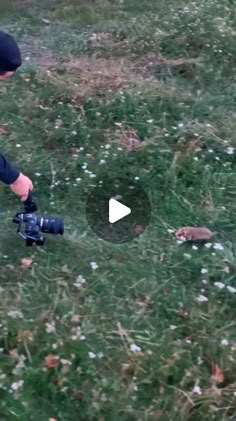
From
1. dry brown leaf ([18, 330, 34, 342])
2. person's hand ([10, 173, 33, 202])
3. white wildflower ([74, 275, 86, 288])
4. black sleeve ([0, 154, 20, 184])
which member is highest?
black sleeve ([0, 154, 20, 184])

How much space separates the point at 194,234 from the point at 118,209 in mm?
Answer: 532

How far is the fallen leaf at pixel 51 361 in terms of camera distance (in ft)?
11.1

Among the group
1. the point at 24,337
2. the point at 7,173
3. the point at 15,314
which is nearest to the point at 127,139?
the point at 7,173

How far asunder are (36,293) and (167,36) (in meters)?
3.16

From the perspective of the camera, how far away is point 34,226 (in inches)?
157

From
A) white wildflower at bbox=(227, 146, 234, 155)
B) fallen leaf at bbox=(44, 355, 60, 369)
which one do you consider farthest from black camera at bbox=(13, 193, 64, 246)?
white wildflower at bbox=(227, 146, 234, 155)

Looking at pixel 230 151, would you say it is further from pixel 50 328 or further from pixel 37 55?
pixel 37 55

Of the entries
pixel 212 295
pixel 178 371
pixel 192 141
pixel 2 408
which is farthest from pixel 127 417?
pixel 192 141

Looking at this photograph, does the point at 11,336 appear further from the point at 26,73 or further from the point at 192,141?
the point at 26,73

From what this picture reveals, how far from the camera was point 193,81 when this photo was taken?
571 cm

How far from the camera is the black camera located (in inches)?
157

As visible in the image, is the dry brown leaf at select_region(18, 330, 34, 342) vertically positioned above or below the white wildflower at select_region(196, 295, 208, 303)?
above

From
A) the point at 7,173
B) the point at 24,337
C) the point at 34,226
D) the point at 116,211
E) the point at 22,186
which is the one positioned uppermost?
the point at 7,173

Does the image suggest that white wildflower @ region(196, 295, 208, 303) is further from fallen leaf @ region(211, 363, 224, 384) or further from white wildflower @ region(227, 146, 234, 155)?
white wildflower @ region(227, 146, 234, 155)
